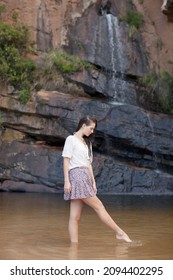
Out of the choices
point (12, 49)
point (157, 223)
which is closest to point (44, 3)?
point (12, 49)

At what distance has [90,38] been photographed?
2102cm

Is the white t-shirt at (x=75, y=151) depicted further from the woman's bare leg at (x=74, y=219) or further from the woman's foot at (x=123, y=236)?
the woman's foot at (x=123, y=236)

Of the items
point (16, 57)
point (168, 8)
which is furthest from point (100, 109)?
point (168, 8)

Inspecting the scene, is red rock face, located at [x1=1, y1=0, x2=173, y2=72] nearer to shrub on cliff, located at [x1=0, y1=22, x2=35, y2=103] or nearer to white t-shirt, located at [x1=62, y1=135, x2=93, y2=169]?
shrub on cliff, located at [x1=0, y1=22, x2=35, y2=103]

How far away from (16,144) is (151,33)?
7.25 metres

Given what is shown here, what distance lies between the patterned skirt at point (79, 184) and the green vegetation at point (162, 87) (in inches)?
528

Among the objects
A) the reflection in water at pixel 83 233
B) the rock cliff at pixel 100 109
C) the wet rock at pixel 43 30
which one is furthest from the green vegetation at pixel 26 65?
the reflection in water at pixel 83 233

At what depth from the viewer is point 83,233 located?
824cm

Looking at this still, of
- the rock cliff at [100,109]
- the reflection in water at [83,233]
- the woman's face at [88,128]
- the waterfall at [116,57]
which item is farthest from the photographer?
the waterfall at [116,57]

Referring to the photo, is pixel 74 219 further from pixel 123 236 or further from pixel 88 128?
pixel 88 128

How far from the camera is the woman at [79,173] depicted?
23.4 ft

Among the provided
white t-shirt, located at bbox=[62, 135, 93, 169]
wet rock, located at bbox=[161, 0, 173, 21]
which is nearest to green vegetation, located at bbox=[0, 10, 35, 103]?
wet rock, located at bbox=[161, 0, 173, 21]

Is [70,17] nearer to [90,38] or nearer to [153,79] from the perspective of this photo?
[90,38]

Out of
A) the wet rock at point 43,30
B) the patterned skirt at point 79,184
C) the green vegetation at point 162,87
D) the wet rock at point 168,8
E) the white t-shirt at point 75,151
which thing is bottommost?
the patterned skirt at point 79,184
